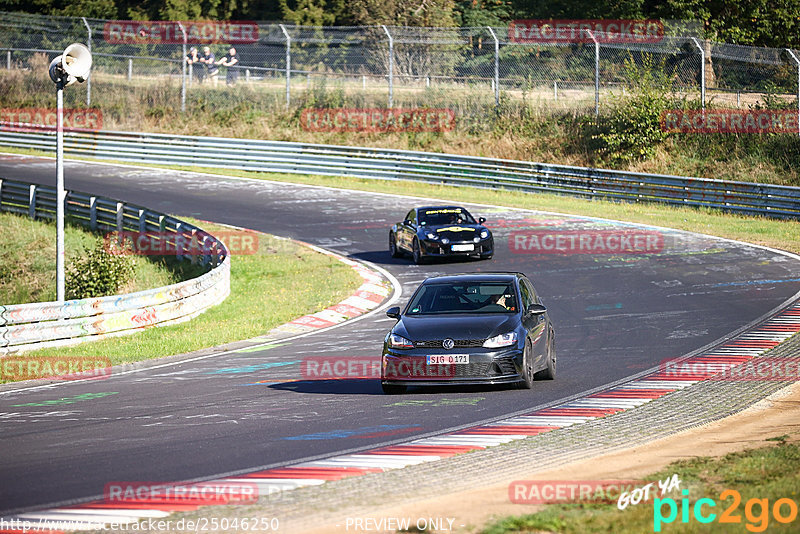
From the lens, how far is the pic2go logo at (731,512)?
643 centimetres

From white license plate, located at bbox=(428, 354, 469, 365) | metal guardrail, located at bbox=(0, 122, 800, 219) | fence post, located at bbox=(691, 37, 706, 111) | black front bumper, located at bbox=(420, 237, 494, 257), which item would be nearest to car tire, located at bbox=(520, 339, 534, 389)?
white license plate, located at bbox=(428, 354, 469, 365)

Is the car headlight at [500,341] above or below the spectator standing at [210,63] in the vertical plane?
below

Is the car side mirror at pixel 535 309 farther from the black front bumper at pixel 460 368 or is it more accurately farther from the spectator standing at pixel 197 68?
the spectator standing at pixel 197 68

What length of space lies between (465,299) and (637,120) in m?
28.0

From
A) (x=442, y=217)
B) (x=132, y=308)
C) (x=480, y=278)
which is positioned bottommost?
(x=132, y=308)

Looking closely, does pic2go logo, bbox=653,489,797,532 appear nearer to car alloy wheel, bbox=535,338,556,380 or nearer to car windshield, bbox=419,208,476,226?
car alloy wheel, bbox=535,338,556,380

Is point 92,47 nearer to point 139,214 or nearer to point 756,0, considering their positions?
point 139,214

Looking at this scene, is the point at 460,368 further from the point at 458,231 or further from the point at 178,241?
the point at 178,241

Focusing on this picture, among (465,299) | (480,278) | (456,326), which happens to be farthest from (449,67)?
(456,326)

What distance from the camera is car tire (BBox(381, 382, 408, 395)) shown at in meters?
12.5

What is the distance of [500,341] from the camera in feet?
40.1

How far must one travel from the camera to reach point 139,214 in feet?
96.0

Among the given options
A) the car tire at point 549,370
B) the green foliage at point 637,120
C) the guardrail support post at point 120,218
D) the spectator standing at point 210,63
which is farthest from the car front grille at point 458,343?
the spectator standing at point 210,63

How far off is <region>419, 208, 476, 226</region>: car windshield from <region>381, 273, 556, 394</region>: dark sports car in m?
12.6
